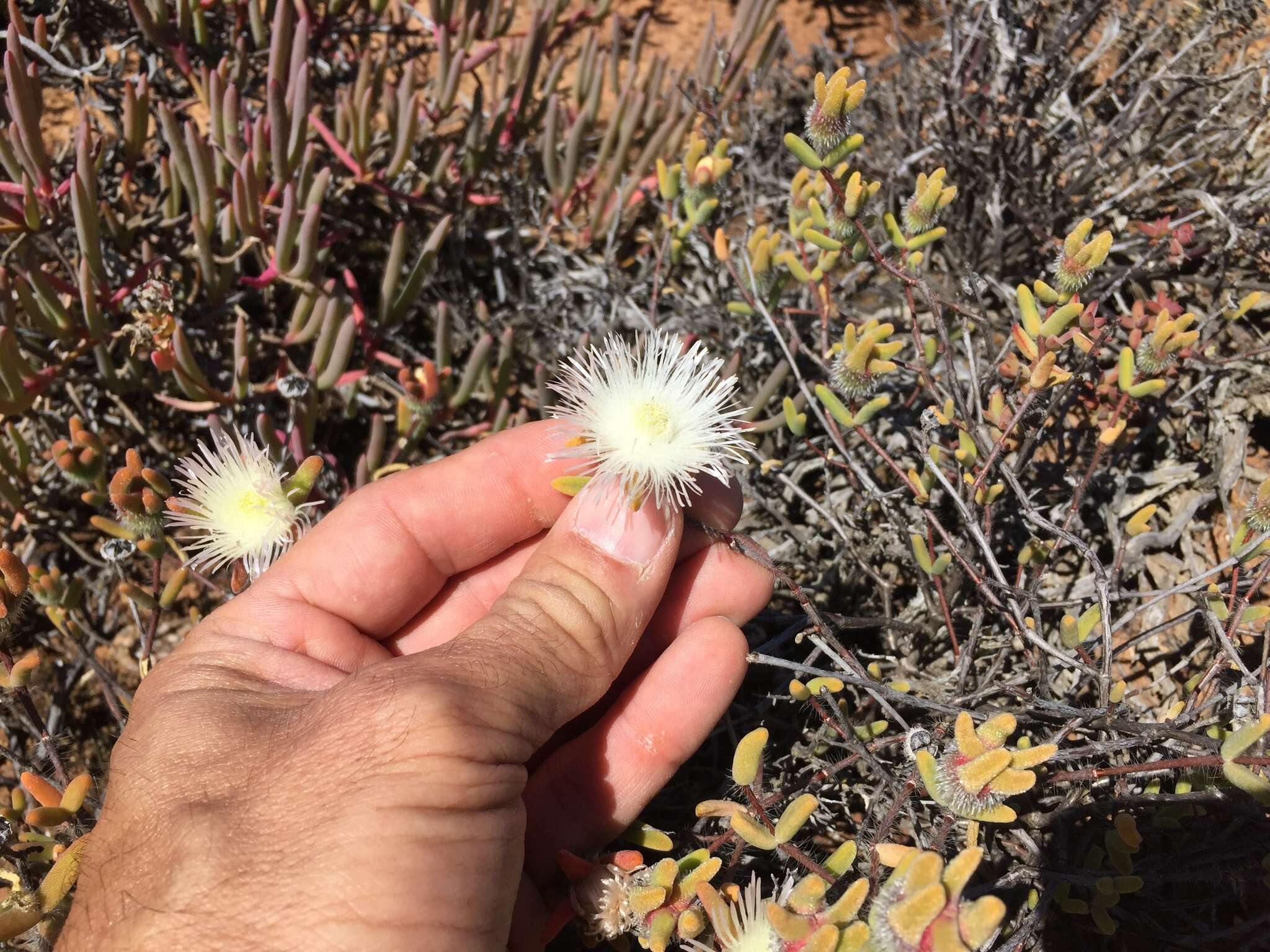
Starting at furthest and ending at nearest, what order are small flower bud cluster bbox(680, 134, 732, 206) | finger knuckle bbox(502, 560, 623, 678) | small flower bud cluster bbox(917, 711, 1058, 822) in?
small flower bud cluster bbox(680, 134, 732, 206) < finger knuckle bbox(502, 560, 623, 678) < small flower bud cluster bbox(917, 711, 1058, 822)

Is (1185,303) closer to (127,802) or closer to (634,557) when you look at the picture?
(634,557)

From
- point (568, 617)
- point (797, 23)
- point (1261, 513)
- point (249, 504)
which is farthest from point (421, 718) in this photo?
point (797, 23)

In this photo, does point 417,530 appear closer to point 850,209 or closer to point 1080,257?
point 850,209

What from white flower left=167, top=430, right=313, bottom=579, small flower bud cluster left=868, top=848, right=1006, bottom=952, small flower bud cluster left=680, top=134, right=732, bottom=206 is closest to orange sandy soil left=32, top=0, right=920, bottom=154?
small flower bud cluster left=680, top=134, right=732, bottom=206

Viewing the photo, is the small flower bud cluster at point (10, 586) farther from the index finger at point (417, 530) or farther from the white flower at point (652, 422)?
the white flower at point (652, 422)

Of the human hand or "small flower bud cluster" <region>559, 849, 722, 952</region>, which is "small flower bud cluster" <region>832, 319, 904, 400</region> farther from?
"small flower bud cluster" <region>559, 849, 722, 952</region>

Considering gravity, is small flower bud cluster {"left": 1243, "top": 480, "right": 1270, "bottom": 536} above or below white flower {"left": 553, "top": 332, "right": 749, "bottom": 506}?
above

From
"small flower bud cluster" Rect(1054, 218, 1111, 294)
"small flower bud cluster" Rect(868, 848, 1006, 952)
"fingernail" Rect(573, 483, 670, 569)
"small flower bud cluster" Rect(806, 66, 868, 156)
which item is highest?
"small flower bud cluster" Rect(806, 66, 868, 156)
